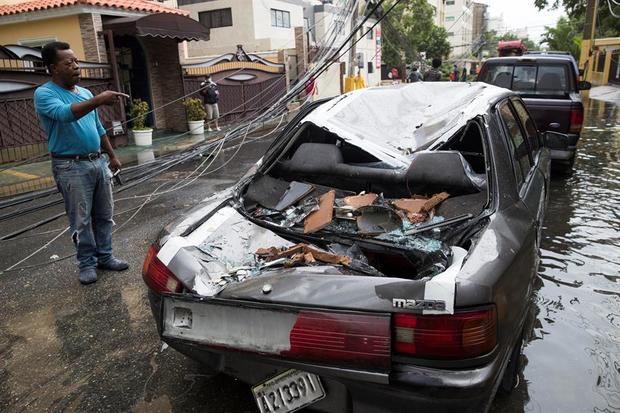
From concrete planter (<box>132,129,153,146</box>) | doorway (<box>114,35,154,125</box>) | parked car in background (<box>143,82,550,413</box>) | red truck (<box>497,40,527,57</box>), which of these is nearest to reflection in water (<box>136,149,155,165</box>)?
concrete planter (<box>132,129,153,146</box>)

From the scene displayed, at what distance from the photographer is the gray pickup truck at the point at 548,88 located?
20.5 feet

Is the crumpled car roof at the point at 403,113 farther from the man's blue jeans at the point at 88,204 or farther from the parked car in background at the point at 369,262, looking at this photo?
the man's blue jeans at the point at 88,204

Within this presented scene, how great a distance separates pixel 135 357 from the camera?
2955 mm

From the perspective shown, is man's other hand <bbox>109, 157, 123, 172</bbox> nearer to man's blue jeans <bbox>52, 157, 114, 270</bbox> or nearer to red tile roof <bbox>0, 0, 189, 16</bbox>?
man's blue jeans <bbox>52, 157, 114, 270</bbox>

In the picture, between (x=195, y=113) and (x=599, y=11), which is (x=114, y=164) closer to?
(x=195, y=113)

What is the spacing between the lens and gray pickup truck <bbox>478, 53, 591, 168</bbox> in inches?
246

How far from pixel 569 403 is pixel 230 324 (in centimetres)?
184

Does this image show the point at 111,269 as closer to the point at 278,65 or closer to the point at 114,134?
the point at 114,134

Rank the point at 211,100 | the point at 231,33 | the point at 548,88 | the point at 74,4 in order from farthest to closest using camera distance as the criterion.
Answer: the point at 231,33, the point at 211,100, the point at 74,4, the point at 548,88

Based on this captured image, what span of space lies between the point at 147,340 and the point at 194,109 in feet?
35.3

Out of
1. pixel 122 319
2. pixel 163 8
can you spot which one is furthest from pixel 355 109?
pixel 163 8

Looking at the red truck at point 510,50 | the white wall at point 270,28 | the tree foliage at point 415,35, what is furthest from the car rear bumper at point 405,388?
the tree foliage at point 415,35

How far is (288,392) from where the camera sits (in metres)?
1.96

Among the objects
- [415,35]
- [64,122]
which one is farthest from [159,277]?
[415,35]
